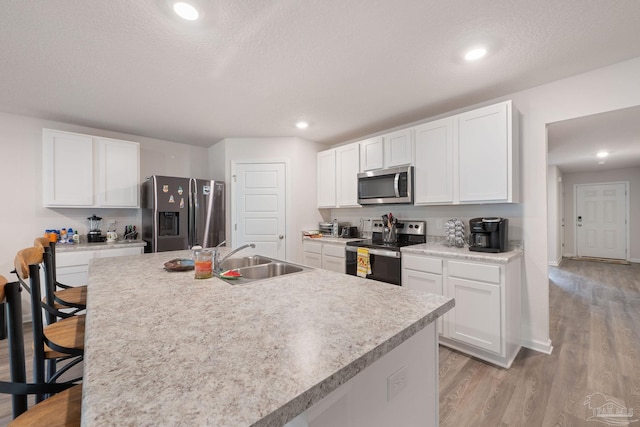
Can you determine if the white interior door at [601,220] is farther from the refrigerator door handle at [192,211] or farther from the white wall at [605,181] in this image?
the refrigerator door handle at [192,211]

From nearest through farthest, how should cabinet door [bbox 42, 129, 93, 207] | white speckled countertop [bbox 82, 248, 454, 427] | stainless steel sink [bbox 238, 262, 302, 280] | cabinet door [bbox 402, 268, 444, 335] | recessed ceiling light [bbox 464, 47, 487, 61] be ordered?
white speckled countertop [bbox 82, 248, 454, 427], stainless steel sink [bbox 238, 262, 302, 280], recessed ceiling light [bbox 464, 47, 487, 61], cabinet door [bbox 402, 268, 444, 335], cabinet door [bbox 42, 129, 93, 207]

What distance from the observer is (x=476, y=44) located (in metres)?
1.88

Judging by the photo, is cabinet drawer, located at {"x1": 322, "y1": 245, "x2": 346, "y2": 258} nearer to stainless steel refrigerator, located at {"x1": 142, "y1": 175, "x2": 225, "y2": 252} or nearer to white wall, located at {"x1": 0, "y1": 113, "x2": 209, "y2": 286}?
stainless steel refrigerator, located at {"x1": 142, "y1": 175, "x2": 225, "y2": 252}

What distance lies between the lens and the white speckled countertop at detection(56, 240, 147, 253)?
9.73 feet

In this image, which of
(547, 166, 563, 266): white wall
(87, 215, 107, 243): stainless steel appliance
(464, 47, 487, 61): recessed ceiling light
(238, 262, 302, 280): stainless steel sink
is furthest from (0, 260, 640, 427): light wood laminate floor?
(547, 166, 563, 266): white wall

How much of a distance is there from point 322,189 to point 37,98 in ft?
10.8

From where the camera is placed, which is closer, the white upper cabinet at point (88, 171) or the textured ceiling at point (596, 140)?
the textured ceiling at point (596, 140)

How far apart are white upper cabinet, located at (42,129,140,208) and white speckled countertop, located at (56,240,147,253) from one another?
0.47 m

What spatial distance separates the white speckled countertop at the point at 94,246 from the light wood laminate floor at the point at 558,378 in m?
3.57

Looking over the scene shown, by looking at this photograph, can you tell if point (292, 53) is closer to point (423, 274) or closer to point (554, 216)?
point (423, 274)

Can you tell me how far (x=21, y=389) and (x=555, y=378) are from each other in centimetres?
299

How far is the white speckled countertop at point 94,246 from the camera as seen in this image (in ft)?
9.73

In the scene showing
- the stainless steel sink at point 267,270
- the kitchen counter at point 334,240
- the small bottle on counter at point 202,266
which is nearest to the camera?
the small bottle on counter at point 202,266

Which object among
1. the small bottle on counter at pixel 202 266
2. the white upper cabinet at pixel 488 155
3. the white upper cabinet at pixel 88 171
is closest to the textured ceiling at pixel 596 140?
the white upper cabinet at pixel 488 155
